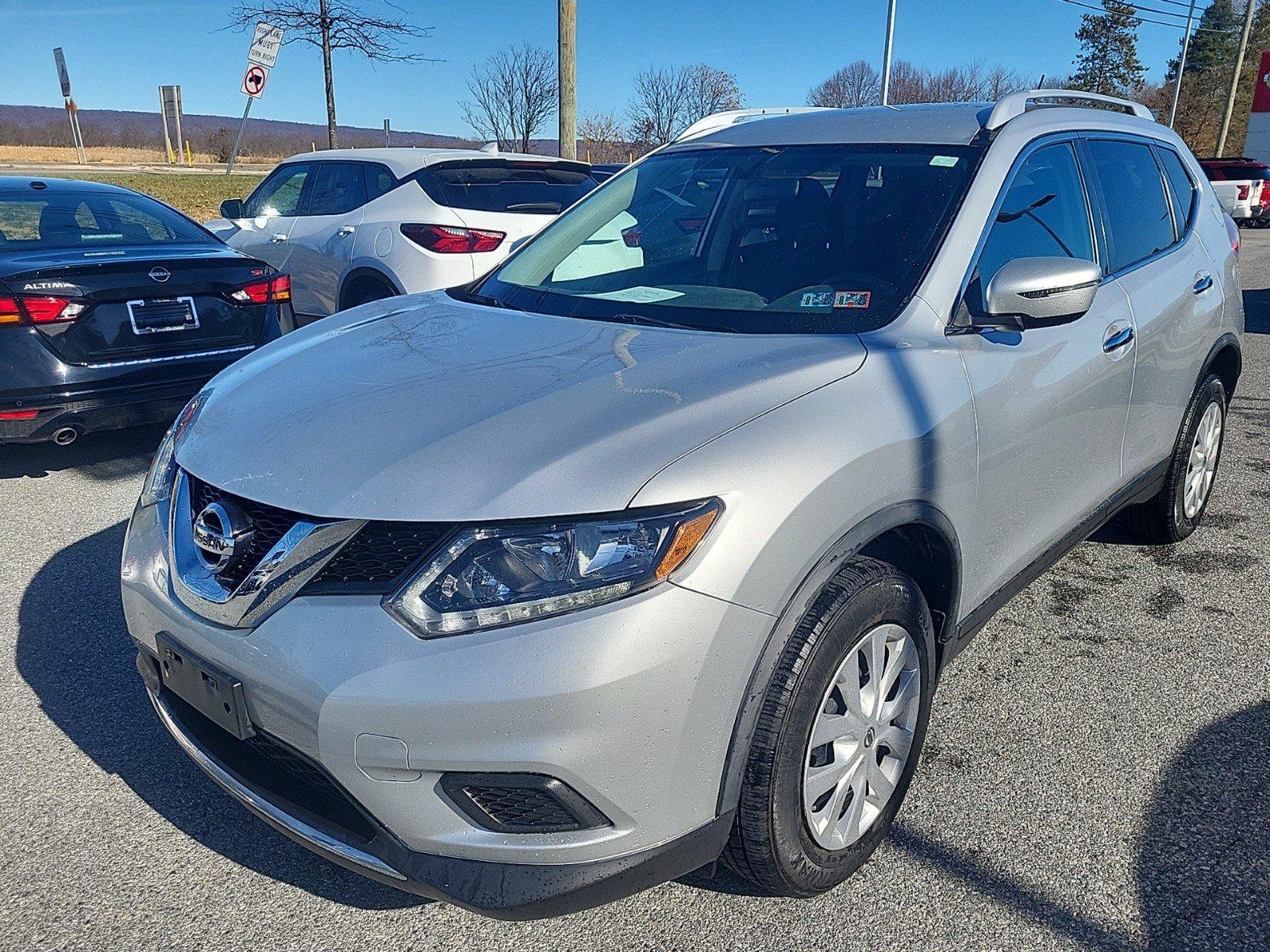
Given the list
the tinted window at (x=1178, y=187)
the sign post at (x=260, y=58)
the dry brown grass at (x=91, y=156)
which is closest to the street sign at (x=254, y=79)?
the sign post at (x=260, y=58)

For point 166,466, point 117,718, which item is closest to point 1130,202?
point 166,466

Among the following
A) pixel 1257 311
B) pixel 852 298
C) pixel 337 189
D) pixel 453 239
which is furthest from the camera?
pixel 1257 311

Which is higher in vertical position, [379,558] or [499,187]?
[499,187]

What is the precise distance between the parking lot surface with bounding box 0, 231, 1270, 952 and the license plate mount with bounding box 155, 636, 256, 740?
1.64 feet

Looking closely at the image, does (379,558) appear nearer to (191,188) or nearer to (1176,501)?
(1176,501)

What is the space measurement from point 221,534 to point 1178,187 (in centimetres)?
391

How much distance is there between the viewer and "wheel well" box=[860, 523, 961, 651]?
240cm

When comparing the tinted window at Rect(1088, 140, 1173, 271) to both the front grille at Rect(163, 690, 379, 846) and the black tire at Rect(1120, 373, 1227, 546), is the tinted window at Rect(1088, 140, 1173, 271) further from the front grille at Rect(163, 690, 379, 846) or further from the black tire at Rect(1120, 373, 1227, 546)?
the front grille at Rect(163, 690, 379, 846)

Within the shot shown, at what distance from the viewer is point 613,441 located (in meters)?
1.98

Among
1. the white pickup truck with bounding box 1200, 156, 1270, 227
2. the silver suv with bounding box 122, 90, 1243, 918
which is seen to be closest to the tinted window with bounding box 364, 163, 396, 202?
the silver suv with bounding box 122, 90, 1243, 918

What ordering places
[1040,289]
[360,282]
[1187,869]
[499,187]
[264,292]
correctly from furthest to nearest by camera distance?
[360,282] < [499,187] < [264,292] < [1040,289] < [1187,869]

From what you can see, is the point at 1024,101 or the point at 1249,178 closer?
the point at 1024,101

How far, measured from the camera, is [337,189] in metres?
7.84

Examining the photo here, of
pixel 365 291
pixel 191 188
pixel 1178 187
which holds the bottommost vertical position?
pixel 191 188
